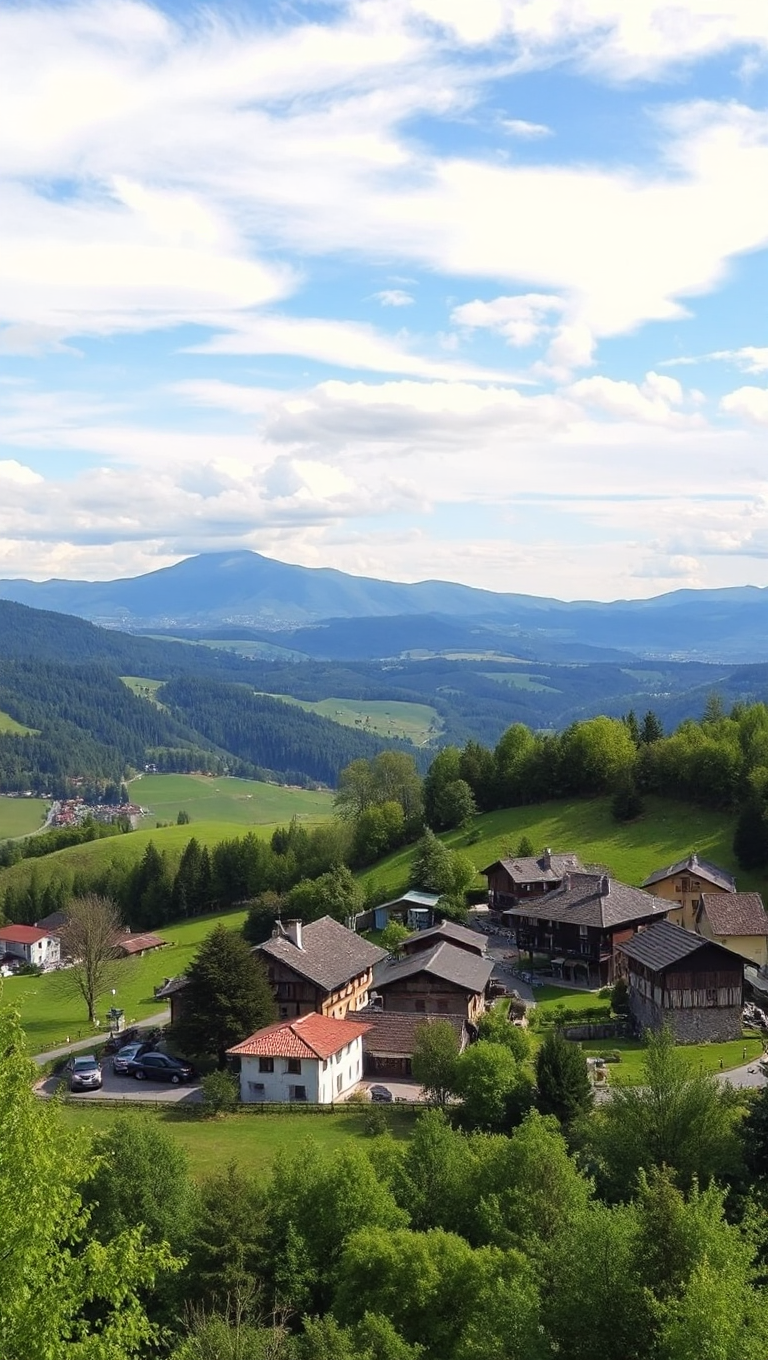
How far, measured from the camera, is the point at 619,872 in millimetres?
93438

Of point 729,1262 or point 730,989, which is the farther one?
point 730,989

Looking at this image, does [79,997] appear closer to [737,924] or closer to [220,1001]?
[220,1001]

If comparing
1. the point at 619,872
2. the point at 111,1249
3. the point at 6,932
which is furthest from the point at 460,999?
the point at 6,932

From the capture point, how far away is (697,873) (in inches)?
3260

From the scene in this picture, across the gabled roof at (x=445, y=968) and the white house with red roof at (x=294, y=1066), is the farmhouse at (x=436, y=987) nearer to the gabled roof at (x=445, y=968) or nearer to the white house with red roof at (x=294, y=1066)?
the gabled roof at (x=445, y=968)

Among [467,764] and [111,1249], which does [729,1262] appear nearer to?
[111,1249]

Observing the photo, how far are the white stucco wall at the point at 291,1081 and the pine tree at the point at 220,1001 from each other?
3.10 metres

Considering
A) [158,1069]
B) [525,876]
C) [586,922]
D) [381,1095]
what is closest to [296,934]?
[158,1069]

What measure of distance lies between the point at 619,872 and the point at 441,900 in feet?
52.5

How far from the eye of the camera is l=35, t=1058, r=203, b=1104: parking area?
5541 cm

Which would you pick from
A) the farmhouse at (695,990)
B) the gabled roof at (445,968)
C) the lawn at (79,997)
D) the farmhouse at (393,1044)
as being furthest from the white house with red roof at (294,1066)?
the farmhouse at (695,990)

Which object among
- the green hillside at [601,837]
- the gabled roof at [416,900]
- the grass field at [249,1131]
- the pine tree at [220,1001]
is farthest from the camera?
the green hillside at [601,837]

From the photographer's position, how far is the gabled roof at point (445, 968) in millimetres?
66562

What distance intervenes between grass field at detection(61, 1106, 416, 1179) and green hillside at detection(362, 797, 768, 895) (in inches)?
1807
